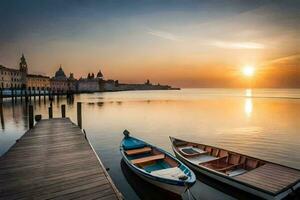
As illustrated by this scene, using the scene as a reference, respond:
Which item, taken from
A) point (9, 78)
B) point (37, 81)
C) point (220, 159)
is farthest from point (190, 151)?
point (37, 81)

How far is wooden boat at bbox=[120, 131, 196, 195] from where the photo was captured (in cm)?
901

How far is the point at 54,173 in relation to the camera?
8234 millimetres

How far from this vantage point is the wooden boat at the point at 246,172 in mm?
8766

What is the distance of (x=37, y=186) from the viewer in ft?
23.4

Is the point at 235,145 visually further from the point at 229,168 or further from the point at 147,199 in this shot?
the point at 147,199

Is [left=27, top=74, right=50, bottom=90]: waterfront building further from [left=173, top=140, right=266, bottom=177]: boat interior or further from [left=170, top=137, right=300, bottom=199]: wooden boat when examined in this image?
[left=170, top=137, right=300, bottom=199]: wooden boat

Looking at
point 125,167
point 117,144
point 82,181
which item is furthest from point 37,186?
point 117,144

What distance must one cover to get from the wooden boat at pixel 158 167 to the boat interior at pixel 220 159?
1.92 meters

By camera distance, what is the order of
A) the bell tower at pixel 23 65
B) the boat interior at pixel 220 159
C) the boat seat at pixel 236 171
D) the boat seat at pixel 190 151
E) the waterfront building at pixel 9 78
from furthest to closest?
the bell tower at pixel 23 65 → the waterfront building at pixel 9 78 → the boat seat at pixel 190 151 → the boat interior at pixel 220 159 → the boat seat at pixel 236 171

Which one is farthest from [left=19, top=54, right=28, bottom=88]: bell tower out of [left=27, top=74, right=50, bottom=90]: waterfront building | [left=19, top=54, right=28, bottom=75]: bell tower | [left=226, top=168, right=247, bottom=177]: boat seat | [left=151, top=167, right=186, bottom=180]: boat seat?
[left=226, top=168, right=247, bottom=177]: boat seat

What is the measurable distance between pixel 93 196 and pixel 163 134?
20.6m

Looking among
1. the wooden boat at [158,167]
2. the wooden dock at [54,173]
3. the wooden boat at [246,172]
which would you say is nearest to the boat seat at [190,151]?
the wooden boat at [246,172]

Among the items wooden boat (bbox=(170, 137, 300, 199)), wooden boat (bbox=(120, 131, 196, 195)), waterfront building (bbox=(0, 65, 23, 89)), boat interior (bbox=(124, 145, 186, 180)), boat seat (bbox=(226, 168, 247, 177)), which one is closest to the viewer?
wooden boat (bbox=(170, 137, 300, 199))

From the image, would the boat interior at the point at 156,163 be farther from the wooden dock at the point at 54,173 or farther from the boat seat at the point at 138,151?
the wooden dock at the point at 54,173
